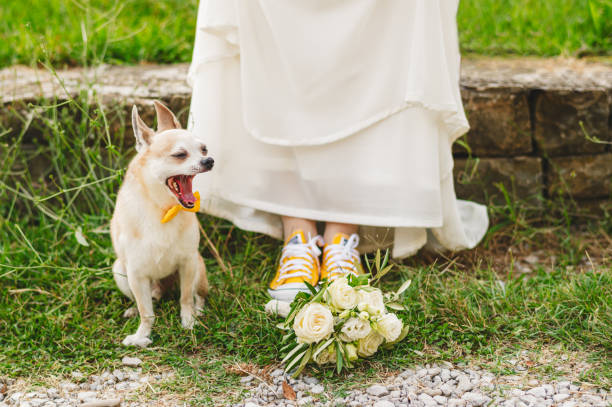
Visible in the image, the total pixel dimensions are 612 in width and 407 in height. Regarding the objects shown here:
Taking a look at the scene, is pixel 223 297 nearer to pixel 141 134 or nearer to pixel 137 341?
pixel 137 341

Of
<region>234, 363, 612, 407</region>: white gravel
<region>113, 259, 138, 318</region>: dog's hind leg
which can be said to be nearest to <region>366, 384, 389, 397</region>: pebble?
<region>234, 363, 612, 407</region>: white gravel

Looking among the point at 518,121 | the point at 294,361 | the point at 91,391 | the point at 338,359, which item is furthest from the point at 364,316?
the point at 518,121

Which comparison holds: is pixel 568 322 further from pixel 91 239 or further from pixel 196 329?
pixel 91 239

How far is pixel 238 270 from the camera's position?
2758 millimetres

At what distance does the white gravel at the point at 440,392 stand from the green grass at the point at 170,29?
83.5 inches

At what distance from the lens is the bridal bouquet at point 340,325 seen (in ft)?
6.51

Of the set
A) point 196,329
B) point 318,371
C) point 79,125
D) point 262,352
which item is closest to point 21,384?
point 196,329

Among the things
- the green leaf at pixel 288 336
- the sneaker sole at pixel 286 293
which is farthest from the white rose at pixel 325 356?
the sneaker sole at pixel 286 293

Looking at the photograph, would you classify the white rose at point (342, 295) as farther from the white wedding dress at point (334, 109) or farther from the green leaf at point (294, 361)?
the white wedding dress at point (334, 109)

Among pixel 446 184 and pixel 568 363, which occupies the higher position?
pixel 446 184

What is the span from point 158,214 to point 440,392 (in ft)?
3.41

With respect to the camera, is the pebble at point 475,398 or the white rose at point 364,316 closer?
the pebble at point 475,398

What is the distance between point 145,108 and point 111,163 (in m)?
0.30

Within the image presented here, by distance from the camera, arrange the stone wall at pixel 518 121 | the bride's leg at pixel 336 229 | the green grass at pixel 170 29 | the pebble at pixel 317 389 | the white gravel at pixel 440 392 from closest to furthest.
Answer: the white gravel at pixel 440 392 < the pebble at pixel 317 389 < the bride's leg at pixel 336 229 < the stone wall at pixel 518 121 < the green grass at pixel 170 29
